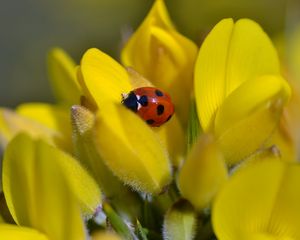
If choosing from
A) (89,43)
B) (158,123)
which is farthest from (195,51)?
(89,43)

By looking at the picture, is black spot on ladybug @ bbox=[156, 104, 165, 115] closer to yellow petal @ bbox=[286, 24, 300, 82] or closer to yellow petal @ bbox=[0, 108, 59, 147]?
yellow petal @ bbox=[0, 108, 59, 147]

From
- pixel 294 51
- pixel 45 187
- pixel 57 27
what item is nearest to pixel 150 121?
pixel 45 187

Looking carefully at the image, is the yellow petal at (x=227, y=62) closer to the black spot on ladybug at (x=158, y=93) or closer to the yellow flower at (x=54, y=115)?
the black spot on ladybug at (x=158, y=93)

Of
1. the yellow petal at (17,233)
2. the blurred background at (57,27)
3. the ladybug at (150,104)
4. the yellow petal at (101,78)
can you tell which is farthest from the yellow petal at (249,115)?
the blurred background at (57,27)

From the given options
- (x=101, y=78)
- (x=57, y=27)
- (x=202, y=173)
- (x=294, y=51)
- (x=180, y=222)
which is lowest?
(x=57, y=27)

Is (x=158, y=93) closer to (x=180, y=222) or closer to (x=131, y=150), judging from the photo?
(x=131, y=150)

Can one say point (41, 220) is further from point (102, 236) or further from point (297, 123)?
point (297, 123)
